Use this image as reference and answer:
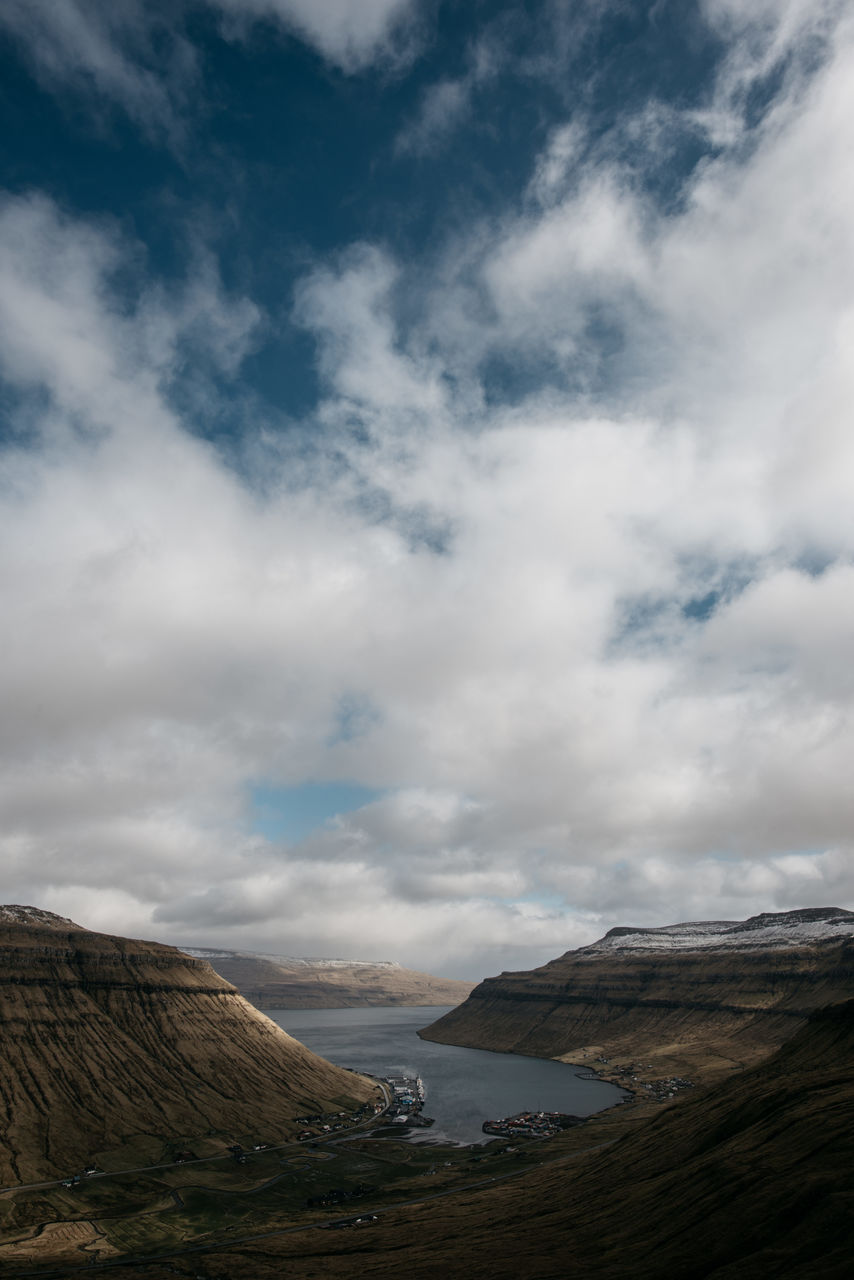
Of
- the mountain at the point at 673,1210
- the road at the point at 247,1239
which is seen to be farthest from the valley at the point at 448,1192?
the road at the point at 247,1239

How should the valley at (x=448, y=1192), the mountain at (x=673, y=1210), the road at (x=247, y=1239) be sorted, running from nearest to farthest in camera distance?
the mountain at (x=673, y=1210), the valley at (x=448, y=1192), the road at (x=247, y=1239)

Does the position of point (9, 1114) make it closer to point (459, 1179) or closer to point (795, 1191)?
point (459, 1179)

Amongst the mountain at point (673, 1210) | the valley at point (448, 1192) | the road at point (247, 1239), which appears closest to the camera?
the mountain at point (673, 1210)

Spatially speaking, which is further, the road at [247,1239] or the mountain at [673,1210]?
the road at [247,1239]

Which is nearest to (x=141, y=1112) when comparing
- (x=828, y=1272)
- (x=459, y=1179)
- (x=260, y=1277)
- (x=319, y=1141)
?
(x=319, y=1141)

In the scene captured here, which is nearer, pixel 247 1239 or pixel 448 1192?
pixel 247 1239

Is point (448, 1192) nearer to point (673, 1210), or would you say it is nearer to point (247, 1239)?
point (247, 1239)

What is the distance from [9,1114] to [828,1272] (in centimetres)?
18541

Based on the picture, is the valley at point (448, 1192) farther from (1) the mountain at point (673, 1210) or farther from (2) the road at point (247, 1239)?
(2) the road at point (247, 1239)

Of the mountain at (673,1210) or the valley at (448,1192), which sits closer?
the mountain at (673,1210)

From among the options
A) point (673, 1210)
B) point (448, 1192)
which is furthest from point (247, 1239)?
point (673, 1210)

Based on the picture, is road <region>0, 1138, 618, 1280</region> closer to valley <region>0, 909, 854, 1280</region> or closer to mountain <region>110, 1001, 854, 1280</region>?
valley <region>0, 909, 854, 1280</region>

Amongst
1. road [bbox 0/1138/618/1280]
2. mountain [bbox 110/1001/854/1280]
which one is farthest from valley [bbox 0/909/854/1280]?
road [bbox 0/1138/618/1280]

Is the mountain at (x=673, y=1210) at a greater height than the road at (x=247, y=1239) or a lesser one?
greater
